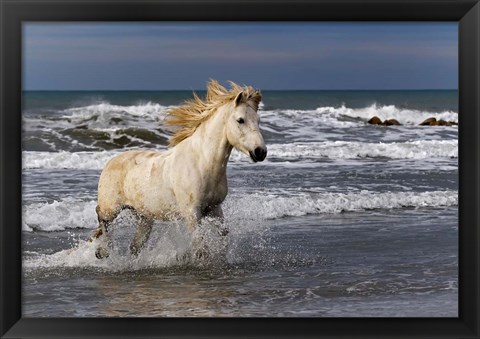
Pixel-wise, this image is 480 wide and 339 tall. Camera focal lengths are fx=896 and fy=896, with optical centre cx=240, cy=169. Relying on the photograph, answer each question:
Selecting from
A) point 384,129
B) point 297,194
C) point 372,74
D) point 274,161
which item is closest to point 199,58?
point 372,74

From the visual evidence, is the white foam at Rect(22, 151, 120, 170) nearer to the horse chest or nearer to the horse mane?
the horse mane

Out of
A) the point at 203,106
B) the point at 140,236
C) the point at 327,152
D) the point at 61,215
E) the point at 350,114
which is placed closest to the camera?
the point at 203,106

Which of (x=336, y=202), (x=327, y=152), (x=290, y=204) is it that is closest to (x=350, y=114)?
(x=327, y=152)

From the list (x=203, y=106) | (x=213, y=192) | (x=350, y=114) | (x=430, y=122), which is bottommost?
(x=213, y=192)

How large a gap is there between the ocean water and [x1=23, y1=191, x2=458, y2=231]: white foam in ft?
0.06

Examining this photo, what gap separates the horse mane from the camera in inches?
228

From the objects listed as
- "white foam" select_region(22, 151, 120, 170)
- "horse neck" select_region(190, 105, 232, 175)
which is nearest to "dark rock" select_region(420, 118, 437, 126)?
"white foam" select_region(22, 151, 120, 170)

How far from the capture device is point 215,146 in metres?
5.90

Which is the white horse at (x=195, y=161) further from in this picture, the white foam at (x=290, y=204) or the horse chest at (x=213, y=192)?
the white foam at (x=290, y=204)

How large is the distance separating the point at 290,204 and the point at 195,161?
2.80 m

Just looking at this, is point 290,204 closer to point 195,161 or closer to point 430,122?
point 430,122

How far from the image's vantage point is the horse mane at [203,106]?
5.79 metres
